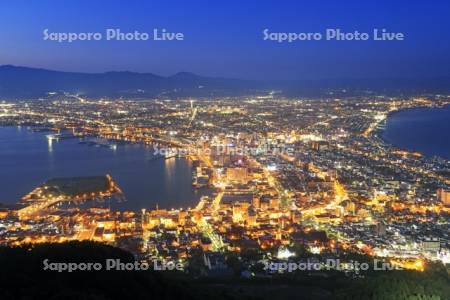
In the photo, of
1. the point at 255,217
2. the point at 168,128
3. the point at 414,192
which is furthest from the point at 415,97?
the point at 255,217

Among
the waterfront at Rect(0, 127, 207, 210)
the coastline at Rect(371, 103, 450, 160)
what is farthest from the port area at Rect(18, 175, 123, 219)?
the coastline at Rect(371, 103, 450, 160)

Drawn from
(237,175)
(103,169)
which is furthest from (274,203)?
(103,169)

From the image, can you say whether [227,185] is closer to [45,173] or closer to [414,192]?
[414,192]

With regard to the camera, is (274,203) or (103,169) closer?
(274,203)

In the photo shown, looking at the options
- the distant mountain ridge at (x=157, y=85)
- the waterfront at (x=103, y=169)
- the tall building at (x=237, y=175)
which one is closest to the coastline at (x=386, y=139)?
the tall building at (x=237, y=175)

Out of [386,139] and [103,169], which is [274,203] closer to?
[103,169]

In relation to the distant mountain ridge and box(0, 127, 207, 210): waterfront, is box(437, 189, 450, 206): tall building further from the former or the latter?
the distant mountain ridge
